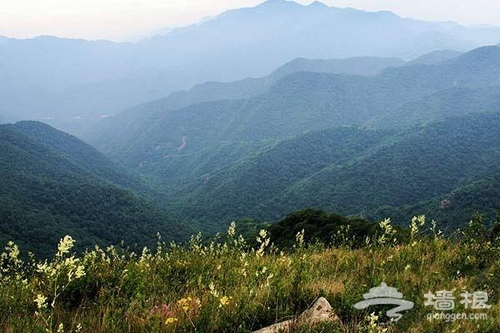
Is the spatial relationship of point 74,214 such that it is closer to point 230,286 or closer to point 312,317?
point 230,286

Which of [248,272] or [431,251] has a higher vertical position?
[248,272]

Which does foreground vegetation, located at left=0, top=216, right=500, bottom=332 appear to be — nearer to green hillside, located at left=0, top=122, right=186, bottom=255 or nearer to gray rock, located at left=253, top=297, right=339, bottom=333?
gray rock, located at left=253, top=297, right=339, bottom=333

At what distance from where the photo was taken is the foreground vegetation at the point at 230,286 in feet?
11.4

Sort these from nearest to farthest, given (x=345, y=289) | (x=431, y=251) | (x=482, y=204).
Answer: (x=345, y=289), (x=431, y=251), (x=482, y=204)

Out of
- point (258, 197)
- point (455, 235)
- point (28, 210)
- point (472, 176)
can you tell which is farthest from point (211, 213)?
point (455, 235)

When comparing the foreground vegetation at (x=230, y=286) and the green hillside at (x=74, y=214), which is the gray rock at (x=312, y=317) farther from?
the green hillside at (x=74, y=214)

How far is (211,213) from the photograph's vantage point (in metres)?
180

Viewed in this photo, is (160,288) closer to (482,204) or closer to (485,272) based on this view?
(485,272)

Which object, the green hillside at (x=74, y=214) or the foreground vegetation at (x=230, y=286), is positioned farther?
the green hillside at (x=74, y=214)

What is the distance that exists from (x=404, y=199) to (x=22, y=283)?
6388 inches

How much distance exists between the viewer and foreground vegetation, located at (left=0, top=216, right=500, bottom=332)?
348cm

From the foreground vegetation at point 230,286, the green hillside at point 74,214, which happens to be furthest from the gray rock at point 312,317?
the green hillside at point 74,214

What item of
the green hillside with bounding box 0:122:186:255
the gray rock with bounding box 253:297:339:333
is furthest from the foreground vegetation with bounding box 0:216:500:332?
the green hillside with bounding box 0:122:186:255

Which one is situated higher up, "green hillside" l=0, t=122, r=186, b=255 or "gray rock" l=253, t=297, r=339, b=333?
"gray rock" l=253, t=297, r=339, b=333
